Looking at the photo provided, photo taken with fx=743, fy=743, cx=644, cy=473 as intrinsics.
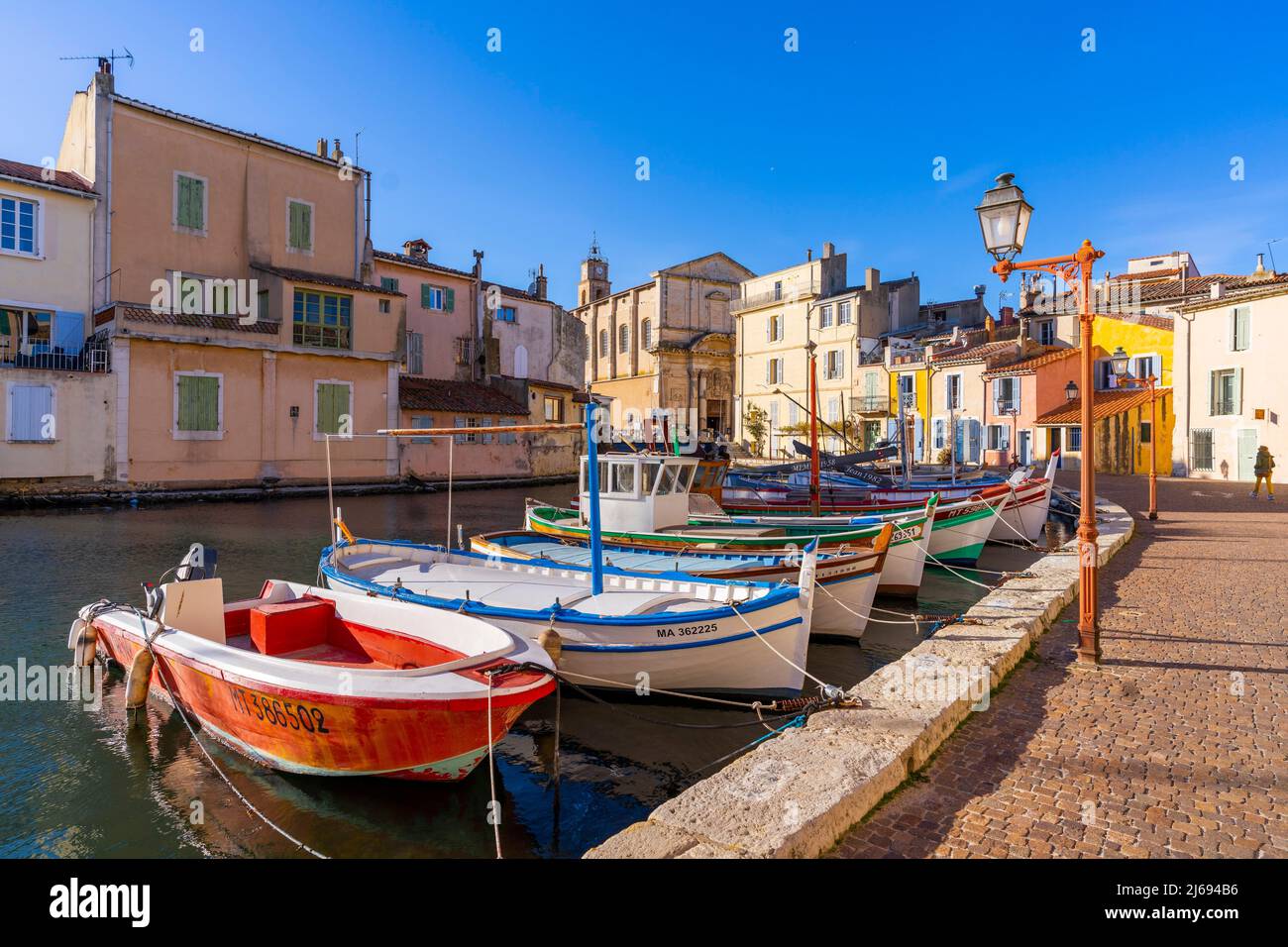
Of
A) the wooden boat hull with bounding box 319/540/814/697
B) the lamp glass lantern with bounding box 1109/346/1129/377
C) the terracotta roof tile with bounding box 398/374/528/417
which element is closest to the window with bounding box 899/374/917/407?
the lamp glass lantern with bounding box 1109/346/1129/377

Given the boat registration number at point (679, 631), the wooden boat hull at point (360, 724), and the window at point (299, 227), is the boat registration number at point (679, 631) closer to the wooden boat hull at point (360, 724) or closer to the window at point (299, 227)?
the wooden boat hull at point (360, 724)

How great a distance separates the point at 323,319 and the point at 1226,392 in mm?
38684

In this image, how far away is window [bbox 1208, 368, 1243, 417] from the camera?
30688 mm

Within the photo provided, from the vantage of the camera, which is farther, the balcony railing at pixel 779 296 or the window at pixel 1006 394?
the balcony railing at pixel 779 296

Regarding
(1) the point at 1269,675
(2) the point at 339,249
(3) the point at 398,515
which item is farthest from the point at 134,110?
(1) the point at 1269,675

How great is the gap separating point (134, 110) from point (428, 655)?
102 feet

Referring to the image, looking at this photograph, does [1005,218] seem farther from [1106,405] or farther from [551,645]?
[1106,405]

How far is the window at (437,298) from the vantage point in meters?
40.3

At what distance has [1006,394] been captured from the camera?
125ft

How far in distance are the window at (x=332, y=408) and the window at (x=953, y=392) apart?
31.0m

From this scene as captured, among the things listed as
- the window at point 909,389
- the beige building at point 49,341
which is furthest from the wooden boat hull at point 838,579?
the window at point 909,389
